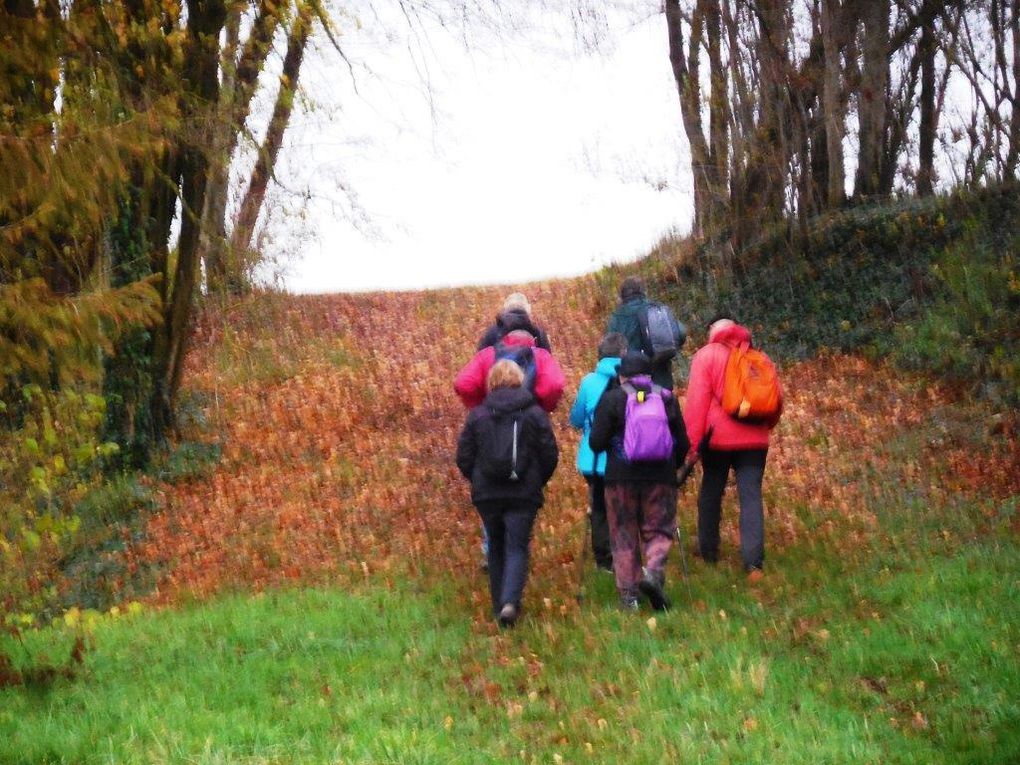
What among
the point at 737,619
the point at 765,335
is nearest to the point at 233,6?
the point at 737,619

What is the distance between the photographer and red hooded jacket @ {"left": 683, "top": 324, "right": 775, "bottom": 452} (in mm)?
10023

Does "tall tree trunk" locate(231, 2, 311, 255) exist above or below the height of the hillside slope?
above

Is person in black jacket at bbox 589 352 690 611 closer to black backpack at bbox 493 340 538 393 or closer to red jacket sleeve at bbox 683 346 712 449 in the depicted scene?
red jacket sleeve at bbox 683 346 712 449

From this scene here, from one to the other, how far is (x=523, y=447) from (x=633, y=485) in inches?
34.0

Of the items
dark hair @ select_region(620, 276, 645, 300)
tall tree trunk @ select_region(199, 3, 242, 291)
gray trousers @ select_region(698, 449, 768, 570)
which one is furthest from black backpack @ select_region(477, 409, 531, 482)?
tall tree trunk @ select_region(199, 3, 242, 291)

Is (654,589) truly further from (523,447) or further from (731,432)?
(731,432)

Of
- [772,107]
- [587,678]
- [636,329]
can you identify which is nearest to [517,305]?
[636,329]

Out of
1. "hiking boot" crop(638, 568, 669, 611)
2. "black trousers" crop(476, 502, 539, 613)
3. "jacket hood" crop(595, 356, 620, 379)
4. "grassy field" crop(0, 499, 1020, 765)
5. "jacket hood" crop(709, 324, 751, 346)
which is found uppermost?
"jacket hood" crop(709, 324, 751, 346)

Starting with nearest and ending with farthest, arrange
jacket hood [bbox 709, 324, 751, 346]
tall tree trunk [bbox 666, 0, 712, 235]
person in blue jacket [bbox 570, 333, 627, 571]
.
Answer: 1. person in blue jacket [bbox 570, 333, 627, 571]
2. jacket hood [bbox 709, 324, 751, 346]
3. tall tree trunk [bbox 666, 0, 712, 235]

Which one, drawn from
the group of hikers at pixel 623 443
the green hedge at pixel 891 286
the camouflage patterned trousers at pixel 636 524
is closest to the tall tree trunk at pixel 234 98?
the group of hikers at pixel 623 443

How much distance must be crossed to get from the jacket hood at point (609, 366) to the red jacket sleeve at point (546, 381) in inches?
22.9

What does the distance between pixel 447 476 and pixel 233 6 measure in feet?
19.6

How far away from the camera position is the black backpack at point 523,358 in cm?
1017

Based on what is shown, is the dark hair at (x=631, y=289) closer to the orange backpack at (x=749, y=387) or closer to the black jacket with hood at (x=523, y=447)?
the orange backpack at (x=749, y=387)
